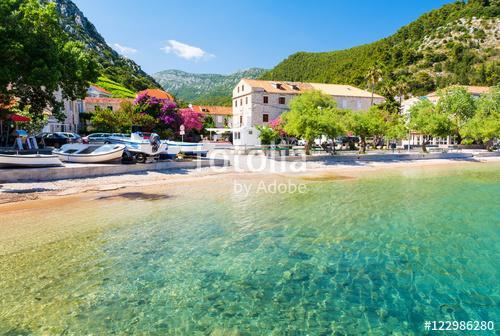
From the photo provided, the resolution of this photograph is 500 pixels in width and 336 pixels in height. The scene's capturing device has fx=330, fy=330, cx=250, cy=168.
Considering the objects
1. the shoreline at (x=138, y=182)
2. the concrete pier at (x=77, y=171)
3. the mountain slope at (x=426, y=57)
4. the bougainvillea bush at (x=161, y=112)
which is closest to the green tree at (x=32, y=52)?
the concrete pier at (x=77, y=171)

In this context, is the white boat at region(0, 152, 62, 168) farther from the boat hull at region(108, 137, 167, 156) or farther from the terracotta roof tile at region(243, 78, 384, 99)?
the terracotta roof tile at region(243, 78, 384, 99)

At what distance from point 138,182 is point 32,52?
9.15 metres

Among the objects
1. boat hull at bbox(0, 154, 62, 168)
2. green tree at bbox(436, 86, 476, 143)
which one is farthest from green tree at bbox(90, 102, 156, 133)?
green tree at bbox(436, 86, 476, 143)

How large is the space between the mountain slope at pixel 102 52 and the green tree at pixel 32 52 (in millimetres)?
82777

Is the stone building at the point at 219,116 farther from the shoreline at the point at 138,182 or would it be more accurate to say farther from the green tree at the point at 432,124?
the shoreline at the point at 138,182

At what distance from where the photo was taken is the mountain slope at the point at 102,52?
110475 mm

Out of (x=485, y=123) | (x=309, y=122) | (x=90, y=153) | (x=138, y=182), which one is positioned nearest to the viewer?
(x=138, y=182)

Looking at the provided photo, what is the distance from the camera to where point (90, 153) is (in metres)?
21.9

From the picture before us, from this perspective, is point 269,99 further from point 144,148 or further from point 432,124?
point 144,148

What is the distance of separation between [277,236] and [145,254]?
4.13m

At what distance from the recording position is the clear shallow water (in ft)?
19.7

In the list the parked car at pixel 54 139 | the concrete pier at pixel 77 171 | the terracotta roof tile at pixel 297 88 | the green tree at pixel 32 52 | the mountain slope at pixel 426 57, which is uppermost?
the mountain slope at pixel 426 57

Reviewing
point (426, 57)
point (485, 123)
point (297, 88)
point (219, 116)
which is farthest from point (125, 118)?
point (426, 57)

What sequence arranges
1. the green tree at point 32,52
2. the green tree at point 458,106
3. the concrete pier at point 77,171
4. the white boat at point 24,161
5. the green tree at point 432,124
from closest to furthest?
the green tree at point 32,52 → the white boat at point 24,161 → the concrete pier at point 77,171 → the green tree at point 432,124 → the green tree at point 458,106
